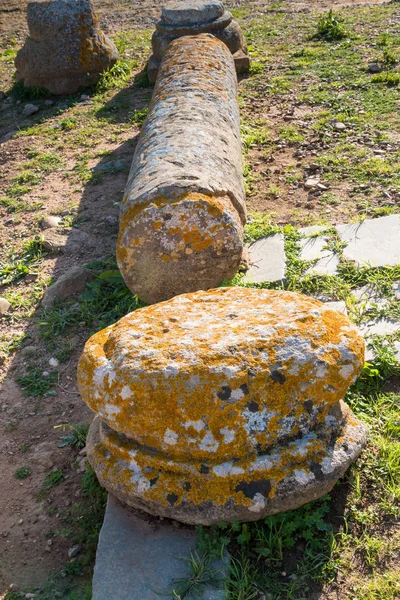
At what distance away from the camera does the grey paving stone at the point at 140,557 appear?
263cm

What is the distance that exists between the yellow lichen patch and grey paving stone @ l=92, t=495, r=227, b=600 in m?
0.39

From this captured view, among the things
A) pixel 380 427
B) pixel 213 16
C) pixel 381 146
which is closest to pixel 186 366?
pixel 380 427

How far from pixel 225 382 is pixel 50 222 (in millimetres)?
3823

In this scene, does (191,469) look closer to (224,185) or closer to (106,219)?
(224,185)

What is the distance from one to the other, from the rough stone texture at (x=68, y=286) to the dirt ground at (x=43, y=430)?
0.89 feet

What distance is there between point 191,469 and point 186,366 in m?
0.46

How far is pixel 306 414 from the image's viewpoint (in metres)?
2.80

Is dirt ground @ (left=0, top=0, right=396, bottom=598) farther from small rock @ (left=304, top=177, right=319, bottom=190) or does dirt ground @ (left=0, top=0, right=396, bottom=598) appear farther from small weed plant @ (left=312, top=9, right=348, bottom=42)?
small weed plant @ (left=312, top=9, right=348, bottom=42)

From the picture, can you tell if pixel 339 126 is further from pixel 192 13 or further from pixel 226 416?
pixel 226 416

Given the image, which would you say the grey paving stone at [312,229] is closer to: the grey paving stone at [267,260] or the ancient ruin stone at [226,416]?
the grey paving stone at [267,260]

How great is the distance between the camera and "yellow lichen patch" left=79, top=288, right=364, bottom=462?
2725 mm

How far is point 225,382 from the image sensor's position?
273 centimetres

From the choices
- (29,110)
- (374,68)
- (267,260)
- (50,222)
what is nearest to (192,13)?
(374,68)

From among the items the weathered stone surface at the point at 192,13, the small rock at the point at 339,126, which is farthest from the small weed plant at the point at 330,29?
the small rock at the point at 339,126
